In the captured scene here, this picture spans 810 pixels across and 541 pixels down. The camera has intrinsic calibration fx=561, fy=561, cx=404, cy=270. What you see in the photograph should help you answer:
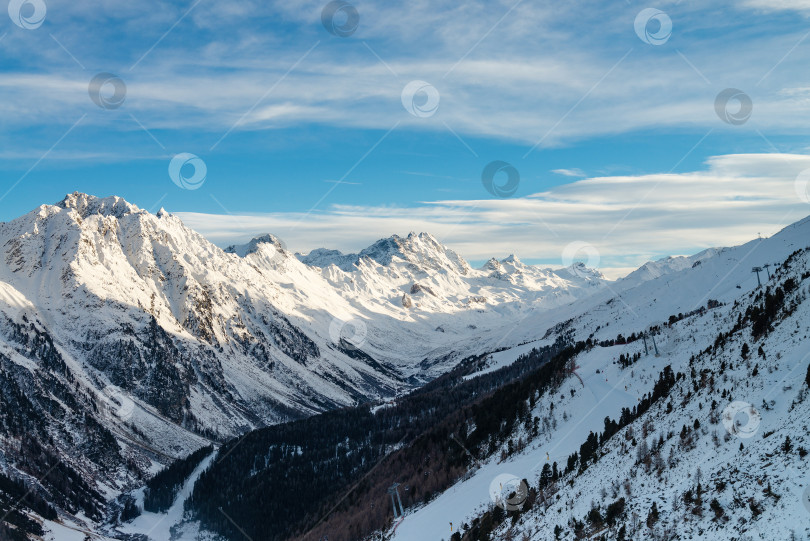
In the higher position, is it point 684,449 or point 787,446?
point 787,446

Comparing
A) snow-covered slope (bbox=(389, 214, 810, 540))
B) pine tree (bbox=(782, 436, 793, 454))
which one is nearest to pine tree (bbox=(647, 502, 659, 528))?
snow-covered slope (bbox=(389, 214, 810, 540))

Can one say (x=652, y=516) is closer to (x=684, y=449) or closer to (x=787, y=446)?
(x=787, y=446)

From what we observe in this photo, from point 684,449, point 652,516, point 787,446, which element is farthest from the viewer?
point 684,449

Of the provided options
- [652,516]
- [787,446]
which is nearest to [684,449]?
[652,516]

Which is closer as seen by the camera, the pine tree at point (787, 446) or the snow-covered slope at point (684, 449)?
the snow-covered slope at point (684, 449)

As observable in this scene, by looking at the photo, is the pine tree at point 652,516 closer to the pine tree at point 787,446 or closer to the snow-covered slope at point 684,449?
the snow-covered slope at point 684,449

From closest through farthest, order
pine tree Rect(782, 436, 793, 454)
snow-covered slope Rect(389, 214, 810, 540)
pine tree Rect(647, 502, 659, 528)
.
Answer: snow-covered slope Rect(389, 214, 810, 540) → pine tree Rect(782, 436, 793, 454) → pine tree Rect(647, 502, 659, 528)

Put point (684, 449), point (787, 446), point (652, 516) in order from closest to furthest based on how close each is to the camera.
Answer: point (787, 446) < point (652, 516) < point (684, 449)

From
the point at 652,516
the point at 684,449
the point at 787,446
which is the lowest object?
the point at 652,516

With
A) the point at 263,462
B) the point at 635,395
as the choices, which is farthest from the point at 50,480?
the point at 635,395

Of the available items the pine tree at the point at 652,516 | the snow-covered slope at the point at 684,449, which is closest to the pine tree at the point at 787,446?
the snow-covered slope at the point at 684,449

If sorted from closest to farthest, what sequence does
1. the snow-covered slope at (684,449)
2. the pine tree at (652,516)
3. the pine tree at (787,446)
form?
1. the snow-covered slope at (684,449)
2. the pine tree at (787,446)
3. the pine tree at (652,516)

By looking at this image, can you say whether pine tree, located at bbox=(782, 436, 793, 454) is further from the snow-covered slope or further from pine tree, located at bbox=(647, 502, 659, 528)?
pine tree, located at bbox=(647, 502, 659, 528)

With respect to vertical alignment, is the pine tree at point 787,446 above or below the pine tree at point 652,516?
above
